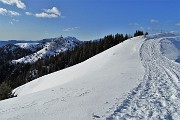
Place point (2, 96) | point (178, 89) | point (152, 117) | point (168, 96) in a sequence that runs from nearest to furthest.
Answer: point (152, 117)
point (168, 96)
point (178, 89)
point (2, 96)

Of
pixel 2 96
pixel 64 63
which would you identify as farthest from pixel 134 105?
pixel 64 63

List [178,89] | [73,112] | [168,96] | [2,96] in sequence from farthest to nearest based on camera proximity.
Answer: [2,96], [178,89], [168,96], [73,112]

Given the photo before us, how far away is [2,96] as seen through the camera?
41031mm

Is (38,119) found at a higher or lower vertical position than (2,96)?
higher

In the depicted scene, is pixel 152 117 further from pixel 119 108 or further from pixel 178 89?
pixel 178 89

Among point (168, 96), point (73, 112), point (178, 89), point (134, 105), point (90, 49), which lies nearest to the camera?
point (73, 112)

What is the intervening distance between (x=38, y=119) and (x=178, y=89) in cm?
999

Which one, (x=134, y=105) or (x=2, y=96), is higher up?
(x=134, y=105)

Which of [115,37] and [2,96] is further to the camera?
[115,37]

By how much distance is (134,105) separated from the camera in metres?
12.1

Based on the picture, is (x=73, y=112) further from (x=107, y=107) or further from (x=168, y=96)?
(x=168, y=96)

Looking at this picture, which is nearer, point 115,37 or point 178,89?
point 178,89

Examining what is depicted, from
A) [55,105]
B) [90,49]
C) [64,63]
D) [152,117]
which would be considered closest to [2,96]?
[55,105]

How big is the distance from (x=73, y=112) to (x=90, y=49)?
367ft
